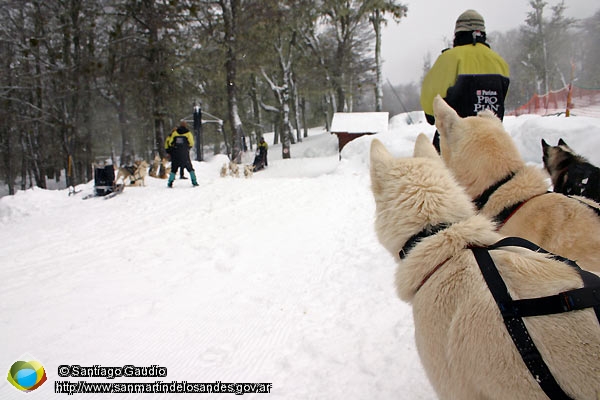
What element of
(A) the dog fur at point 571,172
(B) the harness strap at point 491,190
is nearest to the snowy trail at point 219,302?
(B) the harness strap at point 491,190

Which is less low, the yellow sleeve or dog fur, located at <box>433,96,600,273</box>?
the yellow sleeve

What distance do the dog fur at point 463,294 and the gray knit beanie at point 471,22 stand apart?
241cm

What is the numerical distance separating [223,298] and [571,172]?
362 centimetres

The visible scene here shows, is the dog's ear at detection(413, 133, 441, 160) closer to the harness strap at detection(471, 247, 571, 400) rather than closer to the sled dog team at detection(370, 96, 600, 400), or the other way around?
the sled dog team at detection(370, 96, 600, 400)

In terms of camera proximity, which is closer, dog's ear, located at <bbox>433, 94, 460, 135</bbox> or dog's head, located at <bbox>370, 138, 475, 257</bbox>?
dog's head, located at <bbox>370, 138, 475, 257</bbox>

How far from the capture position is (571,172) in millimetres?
2746

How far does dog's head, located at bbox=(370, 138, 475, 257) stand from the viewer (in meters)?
1.44

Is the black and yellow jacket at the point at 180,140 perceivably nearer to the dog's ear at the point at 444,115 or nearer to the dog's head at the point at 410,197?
the dog's ear at the point at 444,115

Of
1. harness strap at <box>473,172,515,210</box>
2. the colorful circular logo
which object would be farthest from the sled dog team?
the colorful circular logo

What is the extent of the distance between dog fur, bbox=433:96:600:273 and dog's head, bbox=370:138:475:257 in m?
0.79

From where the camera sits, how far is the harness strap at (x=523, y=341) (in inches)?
38.5

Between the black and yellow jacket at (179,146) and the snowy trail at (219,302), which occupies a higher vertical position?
the black and yellow jacket at (179,146)

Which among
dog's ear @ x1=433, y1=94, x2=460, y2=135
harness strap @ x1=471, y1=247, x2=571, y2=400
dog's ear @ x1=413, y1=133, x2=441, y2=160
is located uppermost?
dog's ear @ x1=433, y1=94, x2=460, y2=135

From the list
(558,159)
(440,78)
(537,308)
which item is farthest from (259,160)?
(537,308)
